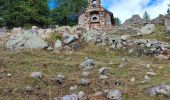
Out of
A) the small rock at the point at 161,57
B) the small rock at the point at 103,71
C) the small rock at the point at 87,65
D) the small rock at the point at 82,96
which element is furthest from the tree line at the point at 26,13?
the small rock at the point at 82,96

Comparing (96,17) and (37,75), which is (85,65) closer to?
(37,75)

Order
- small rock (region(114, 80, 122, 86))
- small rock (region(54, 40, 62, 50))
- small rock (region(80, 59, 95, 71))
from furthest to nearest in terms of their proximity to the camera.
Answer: small rock (region(54, 40, 62, 50))
small rock (region(80, 59, 95, 71))
small rock (region(114, 80, 122, 86))

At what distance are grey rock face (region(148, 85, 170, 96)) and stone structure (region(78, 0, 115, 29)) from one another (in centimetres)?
4257

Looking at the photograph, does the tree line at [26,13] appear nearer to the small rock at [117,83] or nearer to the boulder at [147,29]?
the boulder at [147,29]

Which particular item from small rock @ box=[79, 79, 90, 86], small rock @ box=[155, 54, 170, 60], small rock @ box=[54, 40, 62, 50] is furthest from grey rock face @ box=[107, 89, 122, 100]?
small rock @ box=[54, 40, 62, 50]

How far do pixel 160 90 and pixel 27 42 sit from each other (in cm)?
1742

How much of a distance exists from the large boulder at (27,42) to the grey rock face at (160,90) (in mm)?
15719

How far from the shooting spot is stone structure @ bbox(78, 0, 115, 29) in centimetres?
6719

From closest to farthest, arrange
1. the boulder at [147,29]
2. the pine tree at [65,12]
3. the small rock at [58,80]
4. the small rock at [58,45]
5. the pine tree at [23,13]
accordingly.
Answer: the small rock at [58,80] → the small rock at [58,45] → the boulder at [147,29] → the pine tree at [23,13] → the pine tree at [65,12]

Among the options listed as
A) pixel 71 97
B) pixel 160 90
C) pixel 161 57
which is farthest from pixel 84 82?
pixel 161 57

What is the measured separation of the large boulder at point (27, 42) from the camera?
38.3 m

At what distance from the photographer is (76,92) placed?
24.2 metres

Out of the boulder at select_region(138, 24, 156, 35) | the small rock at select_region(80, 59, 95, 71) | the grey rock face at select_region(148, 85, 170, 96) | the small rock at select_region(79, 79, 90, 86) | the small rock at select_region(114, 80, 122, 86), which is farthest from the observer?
the boulder at select_region(138, 24, 156, 35)

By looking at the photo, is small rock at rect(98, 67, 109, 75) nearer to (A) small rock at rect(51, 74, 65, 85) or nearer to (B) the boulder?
(A) small rock at rect(51, 74, 65, 85)
